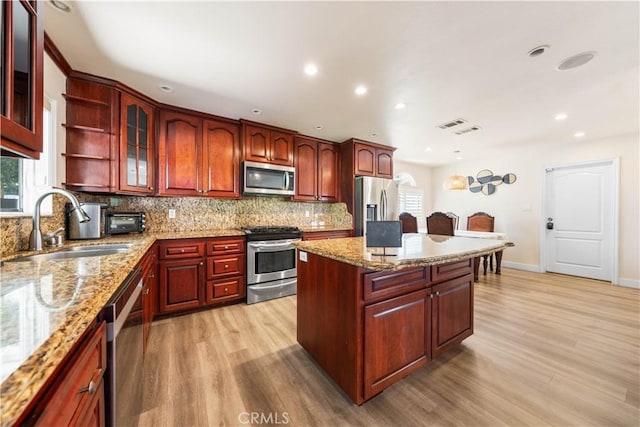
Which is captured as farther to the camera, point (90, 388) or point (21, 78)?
point (21, 78)

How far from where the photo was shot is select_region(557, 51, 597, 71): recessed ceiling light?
1.91 meters

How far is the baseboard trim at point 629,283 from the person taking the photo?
148 inches

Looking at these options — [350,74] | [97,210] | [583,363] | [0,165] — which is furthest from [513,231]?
[0,165]

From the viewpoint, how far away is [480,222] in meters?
5.14

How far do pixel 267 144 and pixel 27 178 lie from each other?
2.30 m

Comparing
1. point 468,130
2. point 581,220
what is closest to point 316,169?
point 468,130

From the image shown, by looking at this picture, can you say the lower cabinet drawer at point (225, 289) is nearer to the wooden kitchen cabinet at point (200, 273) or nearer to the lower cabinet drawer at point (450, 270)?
the wooden kitchen cabinet at point (200, 273)

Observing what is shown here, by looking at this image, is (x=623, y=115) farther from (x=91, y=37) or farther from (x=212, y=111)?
(x=91, y=37)

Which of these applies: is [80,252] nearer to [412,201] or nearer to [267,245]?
[267,245]

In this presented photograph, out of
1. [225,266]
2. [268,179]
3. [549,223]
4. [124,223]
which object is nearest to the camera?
[124,223]

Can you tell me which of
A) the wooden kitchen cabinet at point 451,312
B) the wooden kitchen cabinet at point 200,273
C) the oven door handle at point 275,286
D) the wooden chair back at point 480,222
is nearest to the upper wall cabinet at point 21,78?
the wooden kitchen cabinet at point 200,273

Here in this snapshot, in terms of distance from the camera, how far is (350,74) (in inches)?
86.4

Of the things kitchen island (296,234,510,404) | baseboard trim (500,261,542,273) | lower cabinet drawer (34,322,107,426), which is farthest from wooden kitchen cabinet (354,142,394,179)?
lower cabinet drawer (34,322,107,426)

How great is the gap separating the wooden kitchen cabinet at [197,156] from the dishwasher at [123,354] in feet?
5.72
